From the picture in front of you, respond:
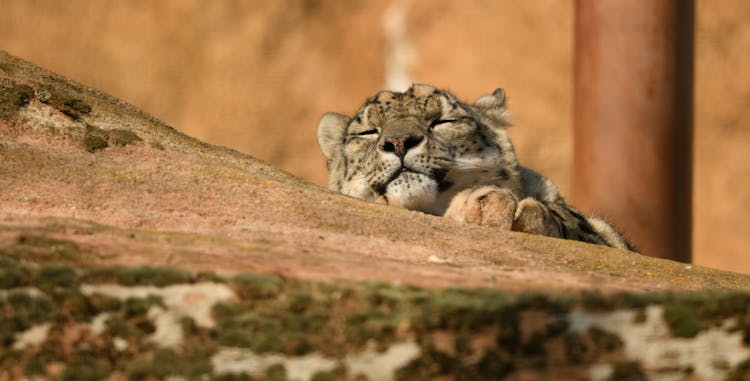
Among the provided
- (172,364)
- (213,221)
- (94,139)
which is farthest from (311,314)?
(94,139)

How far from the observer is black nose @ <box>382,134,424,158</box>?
24.0 feet

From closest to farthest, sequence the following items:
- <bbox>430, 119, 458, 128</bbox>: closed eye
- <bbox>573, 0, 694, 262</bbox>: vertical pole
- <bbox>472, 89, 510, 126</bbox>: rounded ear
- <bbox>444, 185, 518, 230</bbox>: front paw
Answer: <bbox>444, 185, 518, 230</bbox>: front paw < <bbox>430, 119, 458, 128</bbox>: closed eye < <bbox>472, 89, 510, 126</bbox>: rounded ear < <bbox>573, 0, 694, 262</bbox>: vertical pole

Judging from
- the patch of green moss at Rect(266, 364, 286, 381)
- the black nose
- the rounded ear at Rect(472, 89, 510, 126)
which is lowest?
the patch of green moss at Rect(266, 364, 286, 381)

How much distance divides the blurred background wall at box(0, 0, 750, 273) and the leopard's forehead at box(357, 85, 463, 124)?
7.47 meters

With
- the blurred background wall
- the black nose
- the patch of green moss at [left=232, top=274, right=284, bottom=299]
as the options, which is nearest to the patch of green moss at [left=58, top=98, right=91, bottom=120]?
the black nose

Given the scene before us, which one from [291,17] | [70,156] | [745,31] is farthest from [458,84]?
[70,156]

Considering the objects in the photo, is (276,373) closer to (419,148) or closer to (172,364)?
(172,364)

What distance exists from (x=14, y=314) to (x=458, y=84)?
12276 millimetres

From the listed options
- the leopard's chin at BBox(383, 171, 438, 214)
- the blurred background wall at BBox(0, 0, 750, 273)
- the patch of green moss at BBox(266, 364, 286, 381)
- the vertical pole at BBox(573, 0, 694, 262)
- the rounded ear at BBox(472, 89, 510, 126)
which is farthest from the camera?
the blurred background wall at BBox(0, 0, 750, 273)

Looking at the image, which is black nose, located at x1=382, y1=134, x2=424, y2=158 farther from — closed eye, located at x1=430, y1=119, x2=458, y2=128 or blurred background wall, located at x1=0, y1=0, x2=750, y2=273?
blurred background wall, located at x1=0, y1=0, x2=750, y2=273

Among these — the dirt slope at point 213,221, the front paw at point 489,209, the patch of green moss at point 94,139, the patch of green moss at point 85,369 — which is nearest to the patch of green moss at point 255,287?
the dirt slope at point 213,221

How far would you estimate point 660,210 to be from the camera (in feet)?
40.3

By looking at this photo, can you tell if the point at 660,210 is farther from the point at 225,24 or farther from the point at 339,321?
the point at 339,321

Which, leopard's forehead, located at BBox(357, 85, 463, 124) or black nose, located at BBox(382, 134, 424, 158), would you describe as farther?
leopard's forehead, located at BBox(357, 85, 463, 124)
